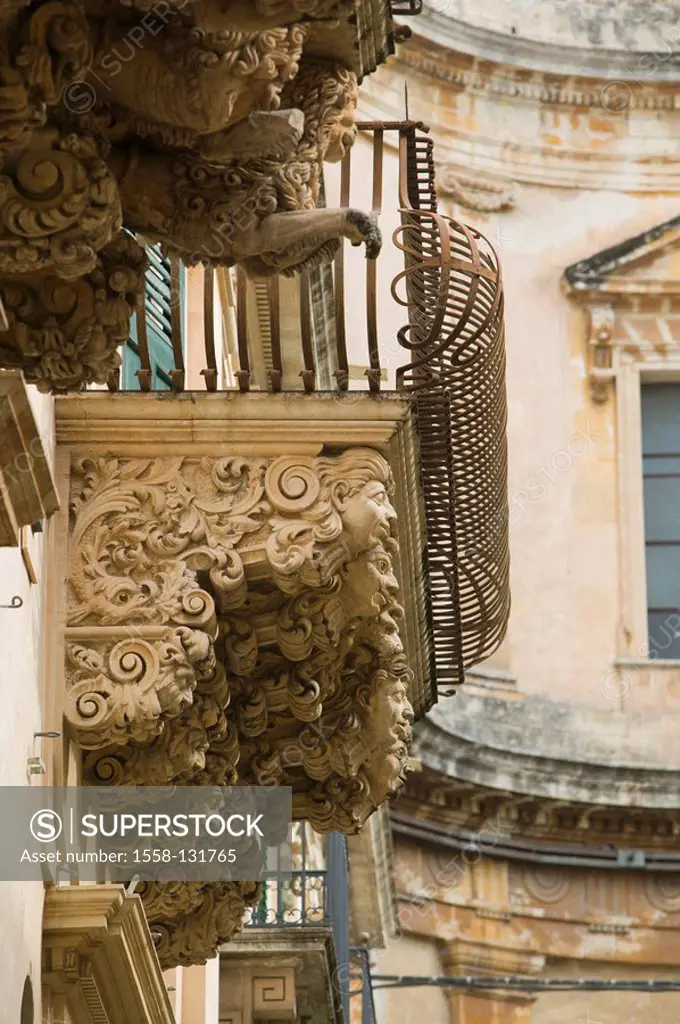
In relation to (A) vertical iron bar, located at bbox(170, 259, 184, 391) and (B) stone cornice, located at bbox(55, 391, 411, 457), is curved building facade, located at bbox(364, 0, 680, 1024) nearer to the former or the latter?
(A) vertical iron bar, located at bbox(170, 259, 184, 391)

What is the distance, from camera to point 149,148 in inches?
220

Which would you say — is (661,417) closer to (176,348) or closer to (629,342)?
(629,342)

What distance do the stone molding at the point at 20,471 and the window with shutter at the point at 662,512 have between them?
15180 mm

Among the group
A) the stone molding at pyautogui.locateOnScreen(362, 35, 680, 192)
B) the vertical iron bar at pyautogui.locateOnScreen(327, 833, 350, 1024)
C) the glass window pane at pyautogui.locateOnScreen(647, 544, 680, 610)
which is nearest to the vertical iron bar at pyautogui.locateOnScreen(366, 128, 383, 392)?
the vertical iron bar at pyautogui.locateOnScreen(327, 833, 350, 1024)

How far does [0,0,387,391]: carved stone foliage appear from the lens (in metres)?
5.00

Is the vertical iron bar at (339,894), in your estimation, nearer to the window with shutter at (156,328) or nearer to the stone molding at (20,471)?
the window with shutter at (156,328)

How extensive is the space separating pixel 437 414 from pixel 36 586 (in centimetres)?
167

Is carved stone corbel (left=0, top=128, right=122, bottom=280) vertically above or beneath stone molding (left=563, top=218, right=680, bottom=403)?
beneath

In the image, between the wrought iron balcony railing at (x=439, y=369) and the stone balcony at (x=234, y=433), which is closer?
the stone balcony at (x=234, y=433)

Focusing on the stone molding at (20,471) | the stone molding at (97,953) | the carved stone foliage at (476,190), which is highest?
the carved stone foliage at (476,190)

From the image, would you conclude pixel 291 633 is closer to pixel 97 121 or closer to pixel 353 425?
pixel 353 425
